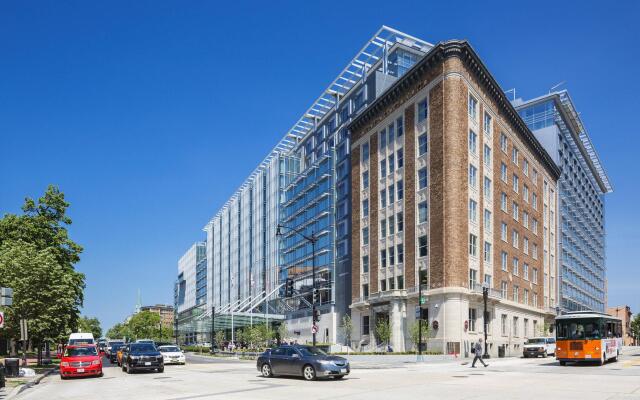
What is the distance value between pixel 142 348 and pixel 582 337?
25888 millimetres

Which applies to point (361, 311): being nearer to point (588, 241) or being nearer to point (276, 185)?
point (276, 185)

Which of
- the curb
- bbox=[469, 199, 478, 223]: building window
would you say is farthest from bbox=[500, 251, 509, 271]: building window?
the curb

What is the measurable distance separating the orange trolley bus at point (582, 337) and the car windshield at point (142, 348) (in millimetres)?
24501

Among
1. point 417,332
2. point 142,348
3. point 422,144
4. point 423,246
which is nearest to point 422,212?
point 423,246

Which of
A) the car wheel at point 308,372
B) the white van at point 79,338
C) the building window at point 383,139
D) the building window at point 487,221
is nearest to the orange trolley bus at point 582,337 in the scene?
the car wheel at point 308,372

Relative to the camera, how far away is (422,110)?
64.0 meters

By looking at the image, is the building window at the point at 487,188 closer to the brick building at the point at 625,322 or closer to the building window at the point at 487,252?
the building window at the point at 487,252

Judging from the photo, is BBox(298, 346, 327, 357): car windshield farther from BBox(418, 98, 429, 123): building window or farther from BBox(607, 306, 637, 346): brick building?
BBox(607, 306, 637, 346): brick building

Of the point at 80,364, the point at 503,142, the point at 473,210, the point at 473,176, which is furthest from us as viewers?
the point at 503,142

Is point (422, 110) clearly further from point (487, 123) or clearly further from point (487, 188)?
point (487, 188)

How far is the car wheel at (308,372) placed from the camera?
26656 millimetres

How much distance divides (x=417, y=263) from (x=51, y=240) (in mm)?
33465

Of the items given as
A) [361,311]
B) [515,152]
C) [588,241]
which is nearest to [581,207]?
[588,241]

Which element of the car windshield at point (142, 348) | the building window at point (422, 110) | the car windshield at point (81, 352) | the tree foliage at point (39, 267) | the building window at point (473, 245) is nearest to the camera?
the car windshield at point (81, 352)
